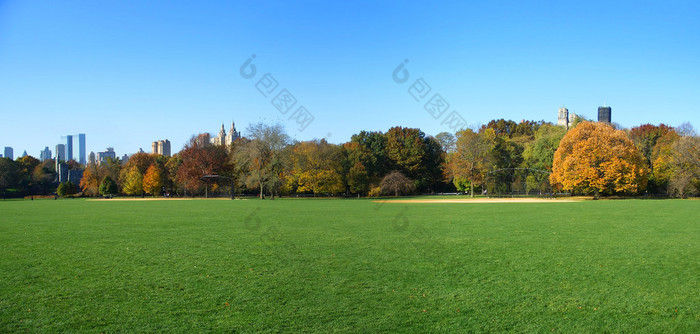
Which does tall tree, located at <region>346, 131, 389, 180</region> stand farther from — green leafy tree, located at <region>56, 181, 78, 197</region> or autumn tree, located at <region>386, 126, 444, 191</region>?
green leafy tree, located at <region>56, 181, 78, 197</region>

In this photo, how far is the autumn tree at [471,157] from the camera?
2527 inches

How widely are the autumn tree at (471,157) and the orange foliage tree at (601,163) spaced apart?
14.4 m

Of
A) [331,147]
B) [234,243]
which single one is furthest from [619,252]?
[331,147]

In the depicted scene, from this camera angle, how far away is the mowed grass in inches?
249

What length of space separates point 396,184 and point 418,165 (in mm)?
9497

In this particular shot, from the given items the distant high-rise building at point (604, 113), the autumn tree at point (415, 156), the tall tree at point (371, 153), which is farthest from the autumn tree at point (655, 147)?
the distant high-rise building at point (604, 113)

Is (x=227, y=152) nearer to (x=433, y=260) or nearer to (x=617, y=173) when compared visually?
(x=617, y=173)

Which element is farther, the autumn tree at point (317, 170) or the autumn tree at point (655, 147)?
the autumn tree at point (317, 170)

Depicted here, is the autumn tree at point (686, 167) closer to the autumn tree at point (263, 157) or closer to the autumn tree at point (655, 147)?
the autumn tree at point (655, 147)

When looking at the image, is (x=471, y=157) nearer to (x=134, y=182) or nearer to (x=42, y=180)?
(x=134, y=182)

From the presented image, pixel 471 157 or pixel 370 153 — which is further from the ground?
pixel 370 153

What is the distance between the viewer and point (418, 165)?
7575cm

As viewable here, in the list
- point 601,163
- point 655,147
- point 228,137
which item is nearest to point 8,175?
point 228,137

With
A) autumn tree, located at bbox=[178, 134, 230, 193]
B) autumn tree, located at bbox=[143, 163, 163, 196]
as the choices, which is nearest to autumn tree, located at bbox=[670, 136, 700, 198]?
autumn tree, located at bbox=[178, 134, 230, 193]
